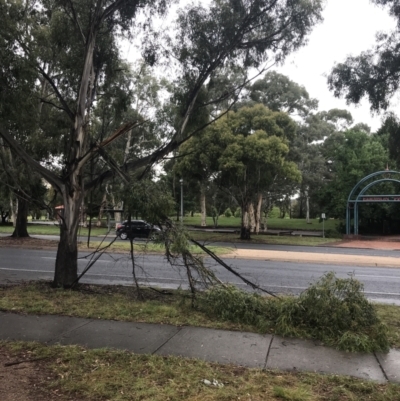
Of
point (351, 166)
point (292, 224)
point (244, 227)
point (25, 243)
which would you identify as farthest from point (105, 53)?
point (292, 224)

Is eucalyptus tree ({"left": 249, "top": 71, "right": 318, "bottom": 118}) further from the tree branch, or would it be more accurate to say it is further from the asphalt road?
the tree branch

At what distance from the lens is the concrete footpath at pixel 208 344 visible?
4812mm

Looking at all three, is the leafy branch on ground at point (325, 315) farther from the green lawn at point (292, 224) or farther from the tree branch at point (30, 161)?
the green lawn at point (292, 224)

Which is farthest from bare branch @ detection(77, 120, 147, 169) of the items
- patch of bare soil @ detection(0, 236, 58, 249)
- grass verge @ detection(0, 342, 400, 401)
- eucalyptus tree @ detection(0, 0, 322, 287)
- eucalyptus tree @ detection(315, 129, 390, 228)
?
eucalyptus tree @ detection(315, 129, 390, 228)

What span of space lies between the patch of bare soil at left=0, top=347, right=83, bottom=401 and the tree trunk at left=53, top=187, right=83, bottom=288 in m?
3.55

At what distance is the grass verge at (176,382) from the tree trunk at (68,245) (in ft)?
12.0

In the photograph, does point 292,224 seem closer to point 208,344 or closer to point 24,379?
point 208,344

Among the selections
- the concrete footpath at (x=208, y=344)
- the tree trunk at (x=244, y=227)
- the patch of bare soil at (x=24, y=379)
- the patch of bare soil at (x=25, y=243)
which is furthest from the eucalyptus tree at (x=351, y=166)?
the patch of bare soil at (x=24, y=379)

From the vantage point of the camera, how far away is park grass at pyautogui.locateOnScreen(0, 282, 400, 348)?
21.2ft

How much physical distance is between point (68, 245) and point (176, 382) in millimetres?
5067

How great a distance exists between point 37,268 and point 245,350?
10.2m

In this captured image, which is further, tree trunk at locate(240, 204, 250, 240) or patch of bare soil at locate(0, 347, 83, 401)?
tree trunk at locate(240, 204, 250, 240)

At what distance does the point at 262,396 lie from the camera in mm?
3904

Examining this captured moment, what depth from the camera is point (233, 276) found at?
12.9 metres
